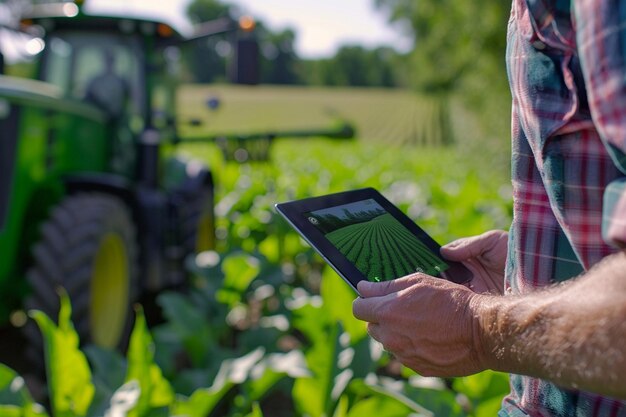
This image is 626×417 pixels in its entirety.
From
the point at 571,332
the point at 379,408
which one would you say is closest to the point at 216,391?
the point at 379,408

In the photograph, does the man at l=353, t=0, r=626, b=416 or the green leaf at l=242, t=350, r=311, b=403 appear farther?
the green leaf at l=242, t=350, r=311, b=403

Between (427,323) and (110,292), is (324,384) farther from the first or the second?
(110,292)

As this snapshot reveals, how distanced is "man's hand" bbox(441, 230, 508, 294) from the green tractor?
7.26 feet

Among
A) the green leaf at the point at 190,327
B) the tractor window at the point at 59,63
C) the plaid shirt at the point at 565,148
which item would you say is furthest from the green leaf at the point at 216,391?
the tractor window at the point at 59,63

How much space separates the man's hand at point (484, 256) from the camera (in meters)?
1.49

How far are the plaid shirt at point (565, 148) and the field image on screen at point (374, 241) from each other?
0.18 meters

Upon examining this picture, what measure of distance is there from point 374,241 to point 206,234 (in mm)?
4466

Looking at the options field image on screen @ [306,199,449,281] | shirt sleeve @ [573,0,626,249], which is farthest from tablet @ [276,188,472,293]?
shirt sleeve @ [573,0,626,249]

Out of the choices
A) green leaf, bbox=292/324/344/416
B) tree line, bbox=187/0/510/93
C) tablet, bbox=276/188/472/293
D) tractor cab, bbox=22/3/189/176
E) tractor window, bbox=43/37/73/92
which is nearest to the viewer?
tablet, bbox=276/188/472/293

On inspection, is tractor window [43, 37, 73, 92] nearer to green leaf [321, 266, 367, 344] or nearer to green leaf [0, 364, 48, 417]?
green leaf [321, 266, 367, 344]

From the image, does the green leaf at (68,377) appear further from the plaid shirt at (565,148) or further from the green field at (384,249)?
the plaid shirt at (565,148)

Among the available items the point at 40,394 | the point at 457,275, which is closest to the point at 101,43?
the point at 40,394

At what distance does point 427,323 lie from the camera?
115cm

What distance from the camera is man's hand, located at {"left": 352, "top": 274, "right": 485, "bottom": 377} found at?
114 cm
